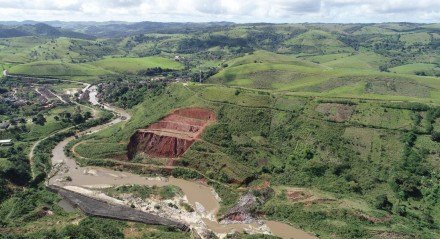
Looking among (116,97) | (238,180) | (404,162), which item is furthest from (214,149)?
(116,97)

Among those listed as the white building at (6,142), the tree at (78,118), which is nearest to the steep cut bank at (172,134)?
the white building at (6,142)

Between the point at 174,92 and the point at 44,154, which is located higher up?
the point at 174,92

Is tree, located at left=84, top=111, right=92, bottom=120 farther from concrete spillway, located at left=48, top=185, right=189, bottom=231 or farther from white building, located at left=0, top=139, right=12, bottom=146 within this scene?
concrete spillway, located at left=48, top=185, right=189, bottom=231

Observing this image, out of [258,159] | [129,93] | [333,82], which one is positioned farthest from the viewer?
[129,93]

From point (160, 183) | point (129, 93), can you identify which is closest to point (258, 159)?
point (160, 183)

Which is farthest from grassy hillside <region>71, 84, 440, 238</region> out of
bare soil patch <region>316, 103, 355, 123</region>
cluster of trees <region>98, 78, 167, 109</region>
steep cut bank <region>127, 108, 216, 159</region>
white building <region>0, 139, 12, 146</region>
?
cluster of trees <region>98, 78, 167, 109</region>

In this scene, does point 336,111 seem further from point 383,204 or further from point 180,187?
point 180,187

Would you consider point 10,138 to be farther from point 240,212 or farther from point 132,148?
point 240,212
